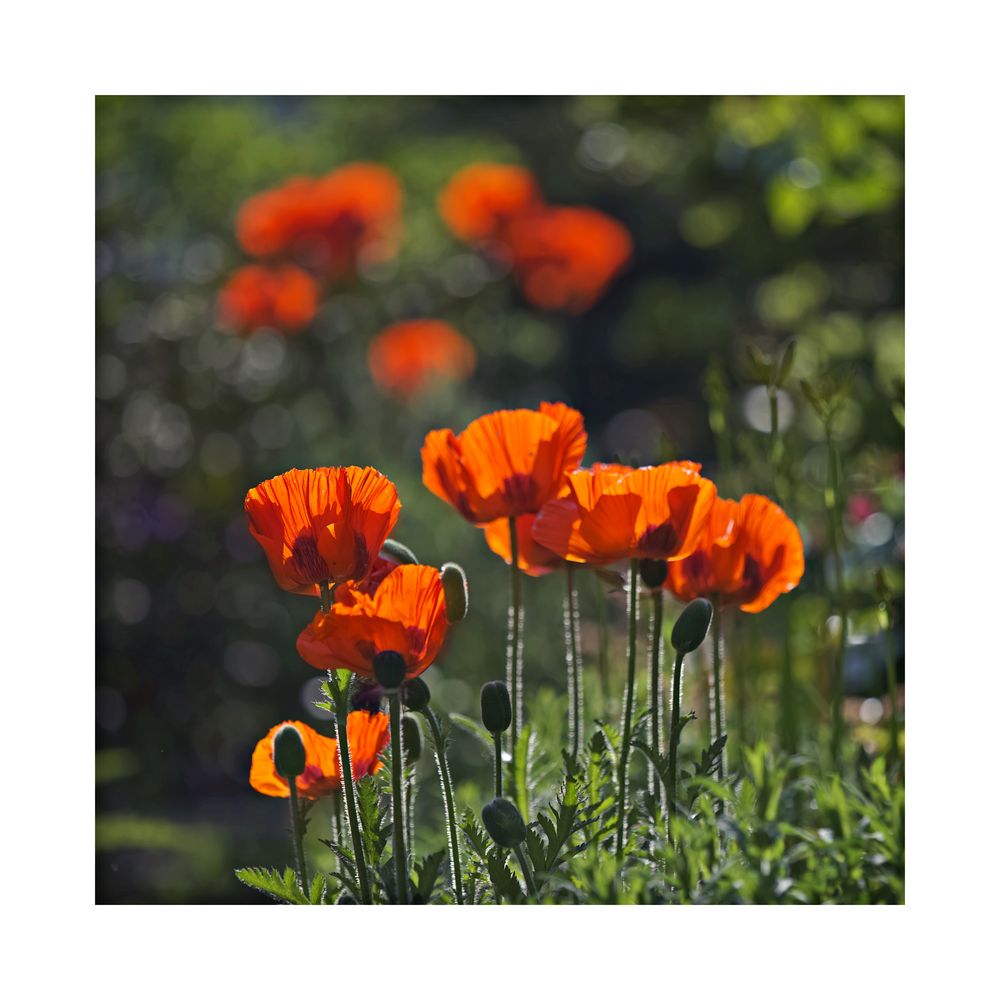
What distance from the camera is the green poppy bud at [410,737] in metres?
1.03

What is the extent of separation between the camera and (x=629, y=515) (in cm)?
98

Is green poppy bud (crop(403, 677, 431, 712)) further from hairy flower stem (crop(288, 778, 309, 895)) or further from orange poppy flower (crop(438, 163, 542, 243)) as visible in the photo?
orange poppy flower (crop(438, 163, 542, 243))

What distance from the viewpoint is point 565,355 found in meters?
3.80

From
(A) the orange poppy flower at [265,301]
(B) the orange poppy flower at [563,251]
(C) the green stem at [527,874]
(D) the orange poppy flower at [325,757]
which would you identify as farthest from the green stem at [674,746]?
(B) the orange poppy flower at [563,251]

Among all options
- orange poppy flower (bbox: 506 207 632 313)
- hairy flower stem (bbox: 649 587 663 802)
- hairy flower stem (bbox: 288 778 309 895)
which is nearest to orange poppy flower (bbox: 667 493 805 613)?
hairy flower stem (bbox: 649 587 663 802)

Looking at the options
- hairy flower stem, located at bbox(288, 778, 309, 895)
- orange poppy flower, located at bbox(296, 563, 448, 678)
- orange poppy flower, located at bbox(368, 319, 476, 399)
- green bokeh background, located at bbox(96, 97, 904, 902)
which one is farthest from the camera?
orange poppy flower, located at bbox(368, 319, 476, 399)

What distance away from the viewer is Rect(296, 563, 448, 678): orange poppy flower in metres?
0.90

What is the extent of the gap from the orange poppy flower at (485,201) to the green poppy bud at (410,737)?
6.99ft

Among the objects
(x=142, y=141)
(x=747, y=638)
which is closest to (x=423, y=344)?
(x=142, y=141)

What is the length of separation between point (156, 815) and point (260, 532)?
1517mm

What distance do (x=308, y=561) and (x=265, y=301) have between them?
1906mm

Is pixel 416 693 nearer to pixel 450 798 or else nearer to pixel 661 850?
pixel 450 798

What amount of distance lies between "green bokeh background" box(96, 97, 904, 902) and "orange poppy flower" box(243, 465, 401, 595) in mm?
434

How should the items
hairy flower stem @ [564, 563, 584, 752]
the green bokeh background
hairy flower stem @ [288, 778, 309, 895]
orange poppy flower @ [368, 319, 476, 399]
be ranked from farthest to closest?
orange poppy flower @ [368, 319, 476, 399] < the green bokeh background < hairy flower stem @ [564, 563, 584, 752] < hairy flower stem @ [288, 778, 309, 895]
